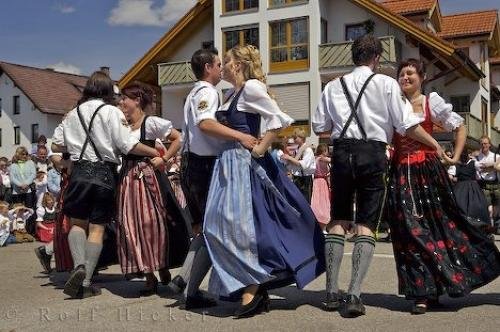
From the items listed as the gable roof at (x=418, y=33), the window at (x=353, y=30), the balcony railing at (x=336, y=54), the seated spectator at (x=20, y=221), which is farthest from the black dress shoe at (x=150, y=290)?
the window at (x=353, y=30)

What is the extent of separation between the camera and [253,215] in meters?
4.66

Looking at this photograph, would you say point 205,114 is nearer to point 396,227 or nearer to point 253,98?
point 253,98

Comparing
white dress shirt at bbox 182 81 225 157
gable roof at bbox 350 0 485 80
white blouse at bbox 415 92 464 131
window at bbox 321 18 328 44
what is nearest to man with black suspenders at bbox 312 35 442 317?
white blouse at bbox 415 92 464 131

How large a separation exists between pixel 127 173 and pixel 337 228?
1954 millimetres

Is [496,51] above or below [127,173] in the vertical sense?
above

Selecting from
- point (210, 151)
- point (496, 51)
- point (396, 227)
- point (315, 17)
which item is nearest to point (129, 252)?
point (210, 151)

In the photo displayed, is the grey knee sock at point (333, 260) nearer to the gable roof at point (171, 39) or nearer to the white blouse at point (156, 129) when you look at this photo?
the white blouse at point (156, 129)

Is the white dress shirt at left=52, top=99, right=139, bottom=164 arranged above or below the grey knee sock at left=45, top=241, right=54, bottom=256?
above

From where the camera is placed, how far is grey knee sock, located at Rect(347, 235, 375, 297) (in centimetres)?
455

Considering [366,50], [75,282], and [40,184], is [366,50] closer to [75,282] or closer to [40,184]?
[75,282]

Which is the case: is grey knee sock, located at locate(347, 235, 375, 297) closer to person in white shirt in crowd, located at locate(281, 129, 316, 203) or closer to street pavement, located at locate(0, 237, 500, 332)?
street pavement, located at locate(0, 237, 500, 332)

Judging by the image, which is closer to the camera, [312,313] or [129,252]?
[312,313]

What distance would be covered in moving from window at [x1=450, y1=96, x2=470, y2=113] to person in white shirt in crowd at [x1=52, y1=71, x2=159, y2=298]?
2985cm

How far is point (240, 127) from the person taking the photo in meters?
4.82
